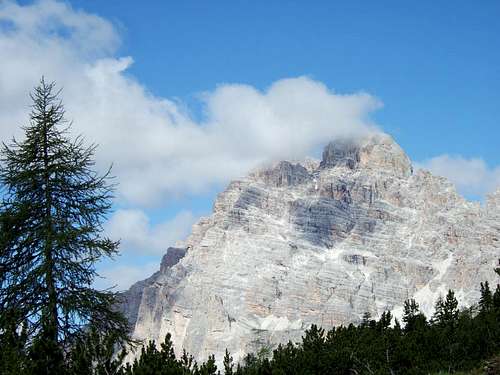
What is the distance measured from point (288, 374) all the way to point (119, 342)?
7.31 m

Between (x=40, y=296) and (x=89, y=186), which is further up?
(x=89, y=186)

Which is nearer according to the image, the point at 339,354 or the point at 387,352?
the point at 387,352

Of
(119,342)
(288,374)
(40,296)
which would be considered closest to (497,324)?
(288,374)

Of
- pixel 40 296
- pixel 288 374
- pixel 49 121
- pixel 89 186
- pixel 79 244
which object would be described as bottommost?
pixel 288 374

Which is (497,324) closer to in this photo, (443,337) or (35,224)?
(443,337)

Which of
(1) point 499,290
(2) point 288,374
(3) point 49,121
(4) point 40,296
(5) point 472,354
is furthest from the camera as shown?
(1) point 499,290

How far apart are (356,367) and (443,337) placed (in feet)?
19.3

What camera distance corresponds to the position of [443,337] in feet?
101

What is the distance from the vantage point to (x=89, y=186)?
872 inches

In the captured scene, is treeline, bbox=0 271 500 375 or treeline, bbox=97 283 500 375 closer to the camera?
treeline, bbox=0 271 500 375

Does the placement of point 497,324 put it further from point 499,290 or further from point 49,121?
point 49,121

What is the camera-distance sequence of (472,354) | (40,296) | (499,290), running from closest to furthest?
(40,296), (472,354), (499,290)

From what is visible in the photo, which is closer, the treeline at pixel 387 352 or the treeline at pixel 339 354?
the treeline at pixel 339 354

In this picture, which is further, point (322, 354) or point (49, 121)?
point (322, 354)
